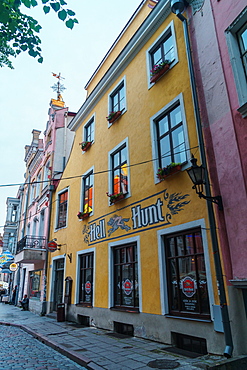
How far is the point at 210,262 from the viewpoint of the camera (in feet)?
22.1

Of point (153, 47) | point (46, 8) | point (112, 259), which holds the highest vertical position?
point (153, 47)

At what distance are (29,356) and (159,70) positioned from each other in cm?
916

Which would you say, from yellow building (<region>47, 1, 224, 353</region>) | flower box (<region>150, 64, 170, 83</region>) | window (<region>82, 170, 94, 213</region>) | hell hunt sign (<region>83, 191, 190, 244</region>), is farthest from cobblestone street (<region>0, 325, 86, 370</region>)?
flower box (<region>150, 64, 170, 83</region>)

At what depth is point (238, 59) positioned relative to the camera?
6.88m

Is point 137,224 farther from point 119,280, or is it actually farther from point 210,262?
point 210,262

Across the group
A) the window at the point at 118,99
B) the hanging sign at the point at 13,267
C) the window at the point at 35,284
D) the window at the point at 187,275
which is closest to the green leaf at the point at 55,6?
the window at the point at 187,275

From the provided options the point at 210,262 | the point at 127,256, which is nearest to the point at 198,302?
the point at 210,262

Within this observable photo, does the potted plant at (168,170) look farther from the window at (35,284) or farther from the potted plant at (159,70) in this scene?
the window at (35,284)

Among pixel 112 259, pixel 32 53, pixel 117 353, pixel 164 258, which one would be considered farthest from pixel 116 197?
pixel 32 53

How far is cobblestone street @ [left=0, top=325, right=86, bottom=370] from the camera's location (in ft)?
21.3

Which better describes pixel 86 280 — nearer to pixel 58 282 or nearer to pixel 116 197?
pixel 58 282

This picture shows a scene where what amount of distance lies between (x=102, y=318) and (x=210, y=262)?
234 inches

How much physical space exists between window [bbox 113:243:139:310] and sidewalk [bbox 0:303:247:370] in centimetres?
109

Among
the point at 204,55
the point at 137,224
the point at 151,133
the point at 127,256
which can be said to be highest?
the point at 204,55
